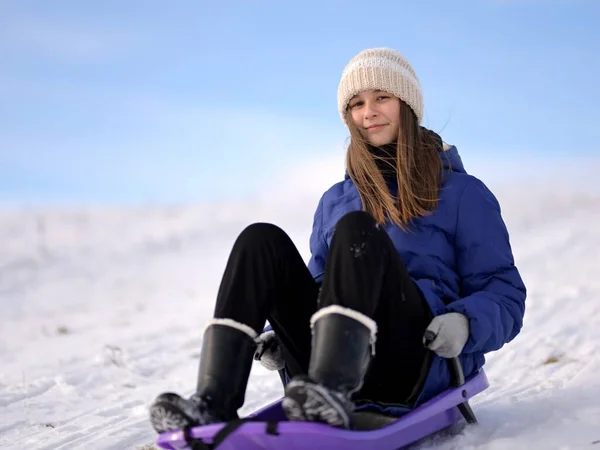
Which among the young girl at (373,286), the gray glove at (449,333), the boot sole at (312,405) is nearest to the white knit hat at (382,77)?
the young girl at (373,286)

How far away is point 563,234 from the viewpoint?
8.70 meters

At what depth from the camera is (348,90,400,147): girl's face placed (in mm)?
2775

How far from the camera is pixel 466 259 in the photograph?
96.9 inches

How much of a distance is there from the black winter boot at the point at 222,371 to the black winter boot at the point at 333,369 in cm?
24

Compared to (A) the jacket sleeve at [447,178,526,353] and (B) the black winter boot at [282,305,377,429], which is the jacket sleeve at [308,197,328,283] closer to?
(A) the jacket sleeve at [447,178,526,353]

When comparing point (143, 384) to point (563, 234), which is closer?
point (143, 384)

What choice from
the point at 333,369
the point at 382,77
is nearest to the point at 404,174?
the point at 382,77

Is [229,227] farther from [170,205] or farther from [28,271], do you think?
[28,271]

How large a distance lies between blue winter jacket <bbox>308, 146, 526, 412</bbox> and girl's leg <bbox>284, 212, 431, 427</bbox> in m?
0.18

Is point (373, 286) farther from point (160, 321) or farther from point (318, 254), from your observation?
point (160, 321)

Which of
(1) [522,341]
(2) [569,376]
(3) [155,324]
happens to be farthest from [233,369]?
(3) [155,324]

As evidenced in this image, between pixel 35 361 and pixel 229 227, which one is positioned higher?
pixel 229 227

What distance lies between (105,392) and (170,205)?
35.1 ft

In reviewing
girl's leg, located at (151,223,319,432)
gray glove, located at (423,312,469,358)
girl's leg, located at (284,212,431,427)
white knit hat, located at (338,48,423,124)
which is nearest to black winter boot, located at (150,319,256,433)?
girl's leg, located at (151,223,319,432)
